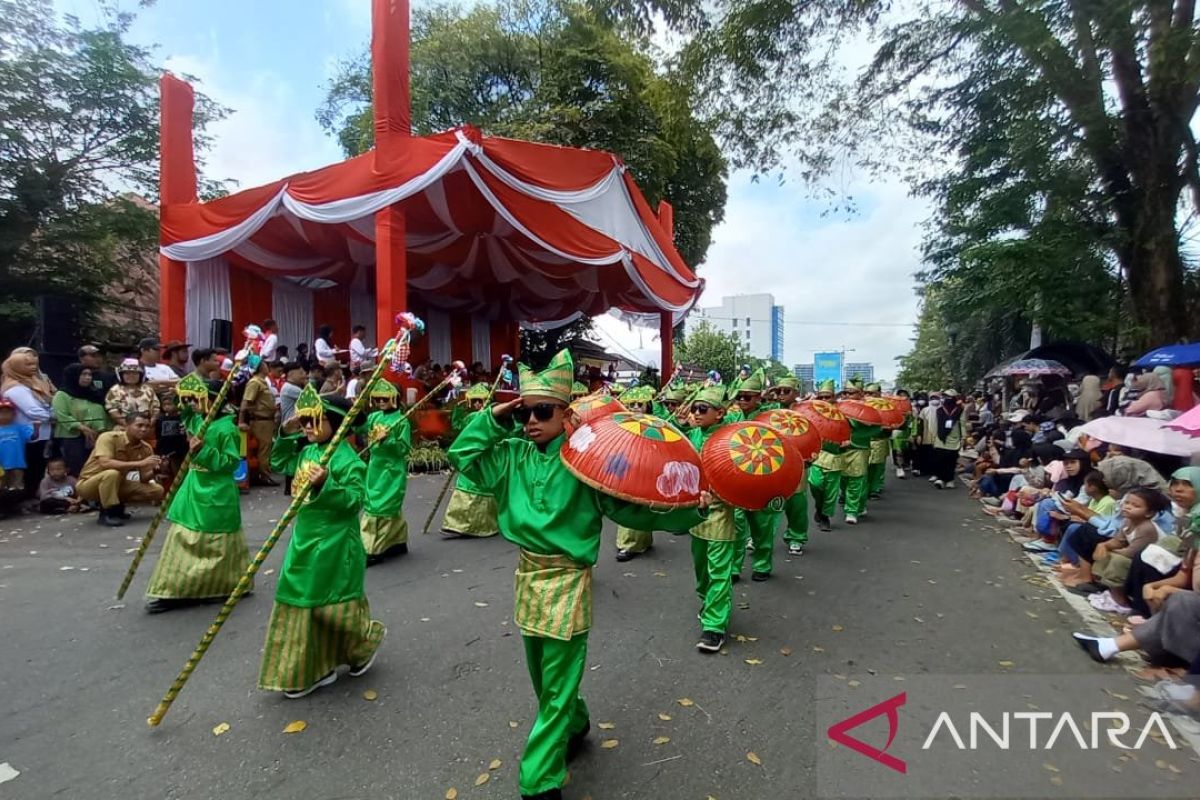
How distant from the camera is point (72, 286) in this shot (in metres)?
12.5

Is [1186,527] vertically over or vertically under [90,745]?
over

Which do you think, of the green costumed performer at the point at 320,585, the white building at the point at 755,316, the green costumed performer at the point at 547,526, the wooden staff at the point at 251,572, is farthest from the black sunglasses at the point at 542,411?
the white building at the point at 755,316

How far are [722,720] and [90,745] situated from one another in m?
3.01

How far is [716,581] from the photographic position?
4.29 meters

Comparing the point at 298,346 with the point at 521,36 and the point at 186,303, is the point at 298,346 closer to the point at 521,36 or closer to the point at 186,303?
the point at 186,303

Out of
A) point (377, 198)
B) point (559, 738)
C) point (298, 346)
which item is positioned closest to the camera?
point (559, 738)

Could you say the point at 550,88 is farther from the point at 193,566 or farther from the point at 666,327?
the point at 193,566

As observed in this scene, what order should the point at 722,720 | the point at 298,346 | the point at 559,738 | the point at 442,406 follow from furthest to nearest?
the point at 298,346 < the point at 442,406 < the point at 722,720 < the point at 559,738

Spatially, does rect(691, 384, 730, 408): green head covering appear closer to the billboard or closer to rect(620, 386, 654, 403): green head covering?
rect(620, 386, 654, 403): green head covering

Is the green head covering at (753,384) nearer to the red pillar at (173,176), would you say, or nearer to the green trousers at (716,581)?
the green trousers at (716,581)

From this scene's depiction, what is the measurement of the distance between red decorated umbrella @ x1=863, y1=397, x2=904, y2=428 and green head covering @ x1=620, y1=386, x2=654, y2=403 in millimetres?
2984

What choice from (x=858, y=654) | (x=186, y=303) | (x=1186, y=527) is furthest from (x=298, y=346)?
(x=1186, y=527)

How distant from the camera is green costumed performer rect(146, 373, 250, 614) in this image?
183 inches

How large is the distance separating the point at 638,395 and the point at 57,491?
7.07m
